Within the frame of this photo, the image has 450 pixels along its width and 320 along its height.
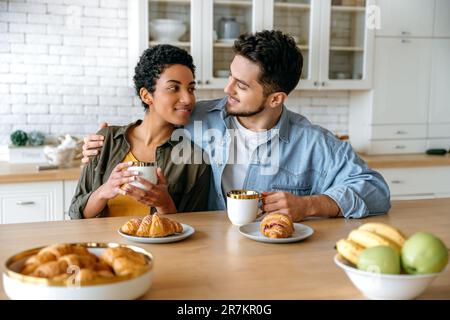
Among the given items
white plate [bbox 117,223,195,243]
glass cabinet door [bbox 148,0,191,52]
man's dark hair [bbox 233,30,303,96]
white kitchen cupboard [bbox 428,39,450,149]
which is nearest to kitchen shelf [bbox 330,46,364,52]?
white kitchen cupboard [bbox 428,39,450,149]

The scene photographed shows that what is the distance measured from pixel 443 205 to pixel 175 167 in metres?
1.05

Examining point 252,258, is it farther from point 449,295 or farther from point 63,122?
point 63,122

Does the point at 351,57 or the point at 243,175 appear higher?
the point at 351,57

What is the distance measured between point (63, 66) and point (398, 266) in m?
3.27

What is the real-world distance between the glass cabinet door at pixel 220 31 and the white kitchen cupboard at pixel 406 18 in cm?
104

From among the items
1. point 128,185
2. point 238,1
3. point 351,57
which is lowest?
point 128,185

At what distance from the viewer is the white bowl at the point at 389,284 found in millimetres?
1131

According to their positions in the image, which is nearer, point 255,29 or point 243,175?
point 243,175

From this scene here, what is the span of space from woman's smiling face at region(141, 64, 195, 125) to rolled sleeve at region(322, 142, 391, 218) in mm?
619

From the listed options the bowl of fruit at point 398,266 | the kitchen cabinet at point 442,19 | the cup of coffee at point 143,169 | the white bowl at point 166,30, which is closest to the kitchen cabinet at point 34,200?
the white bowl at point 166,30

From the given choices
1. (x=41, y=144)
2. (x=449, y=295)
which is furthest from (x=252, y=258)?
(x=41, y=144)

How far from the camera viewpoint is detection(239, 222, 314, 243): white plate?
5.29ft

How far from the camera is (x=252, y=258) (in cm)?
148
